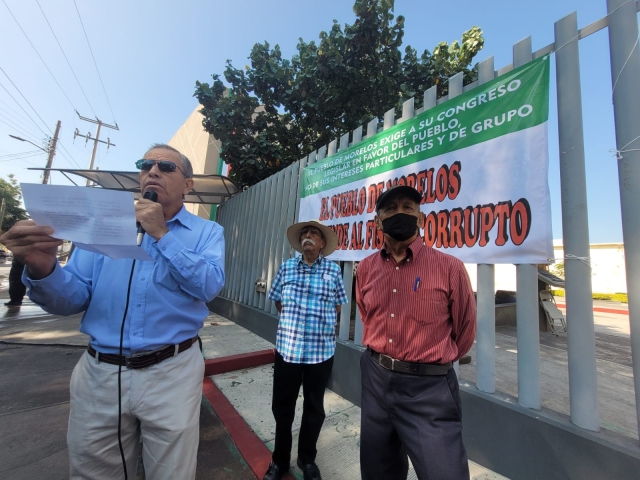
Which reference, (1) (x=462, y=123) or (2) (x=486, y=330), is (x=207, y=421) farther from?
(1) (x=462, y=123)

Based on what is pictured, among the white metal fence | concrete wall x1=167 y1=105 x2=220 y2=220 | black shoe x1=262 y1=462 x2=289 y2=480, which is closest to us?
the white metal fence

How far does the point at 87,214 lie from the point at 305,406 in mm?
1910

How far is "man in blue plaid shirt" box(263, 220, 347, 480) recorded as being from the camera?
220 cm

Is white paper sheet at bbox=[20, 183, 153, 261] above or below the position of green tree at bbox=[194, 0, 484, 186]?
below

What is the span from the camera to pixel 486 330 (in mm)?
2438

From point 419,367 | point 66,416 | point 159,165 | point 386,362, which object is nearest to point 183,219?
point 159,165

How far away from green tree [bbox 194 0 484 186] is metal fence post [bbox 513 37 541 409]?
575 cm

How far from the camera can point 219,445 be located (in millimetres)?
Result: 2580

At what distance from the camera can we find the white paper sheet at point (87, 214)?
1.14 metres

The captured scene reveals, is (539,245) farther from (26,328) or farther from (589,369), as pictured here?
(26,328)

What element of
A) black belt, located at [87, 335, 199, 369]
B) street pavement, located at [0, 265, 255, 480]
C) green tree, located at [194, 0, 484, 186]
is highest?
green tree, located at [194, 0, 484, 186]

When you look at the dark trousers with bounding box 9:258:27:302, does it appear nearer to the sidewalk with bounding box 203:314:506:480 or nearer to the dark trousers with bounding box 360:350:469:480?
the sidewalk with bounding box 203:314:506:480

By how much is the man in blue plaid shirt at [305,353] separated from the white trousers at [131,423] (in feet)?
2.81

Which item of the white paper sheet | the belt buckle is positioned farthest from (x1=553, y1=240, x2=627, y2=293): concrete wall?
the white paper sheet
